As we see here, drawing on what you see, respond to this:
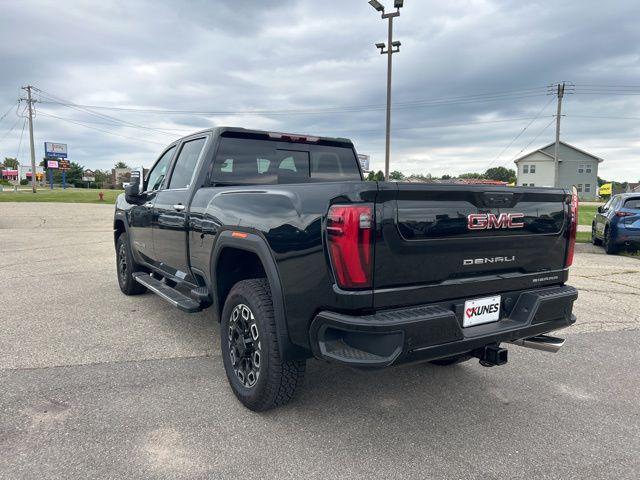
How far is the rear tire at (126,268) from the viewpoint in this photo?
5.91 metres

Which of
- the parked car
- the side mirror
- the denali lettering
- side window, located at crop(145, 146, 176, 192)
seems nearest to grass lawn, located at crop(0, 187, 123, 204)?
side window, located at crop(145, 146, 176, 192)

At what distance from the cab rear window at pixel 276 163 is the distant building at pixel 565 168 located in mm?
65422

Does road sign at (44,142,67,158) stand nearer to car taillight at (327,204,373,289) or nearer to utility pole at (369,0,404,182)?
utility pole at (369,0,404,182)

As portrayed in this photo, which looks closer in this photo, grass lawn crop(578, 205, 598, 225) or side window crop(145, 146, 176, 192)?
side window crop(145, 146, 176, 192)

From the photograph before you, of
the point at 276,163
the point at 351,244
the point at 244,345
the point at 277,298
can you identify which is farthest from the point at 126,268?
the point at 351,244

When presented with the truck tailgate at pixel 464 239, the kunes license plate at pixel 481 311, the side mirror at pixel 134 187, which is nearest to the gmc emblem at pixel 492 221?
the truck tailgate at pixel 464 239

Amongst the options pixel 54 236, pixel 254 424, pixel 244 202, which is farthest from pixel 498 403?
pixel 54 236

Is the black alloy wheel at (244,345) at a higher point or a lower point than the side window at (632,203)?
lower

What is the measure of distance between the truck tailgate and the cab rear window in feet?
7.14

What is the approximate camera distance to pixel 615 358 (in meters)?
4.18

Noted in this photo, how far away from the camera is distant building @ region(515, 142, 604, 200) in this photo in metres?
64.1

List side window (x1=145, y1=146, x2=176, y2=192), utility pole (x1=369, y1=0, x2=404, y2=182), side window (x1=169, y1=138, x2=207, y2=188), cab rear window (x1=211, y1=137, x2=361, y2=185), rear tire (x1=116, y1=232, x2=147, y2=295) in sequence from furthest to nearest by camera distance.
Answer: utility pole (x1=369, y1=0, x2=404, y2=182) → rear tire (x1=116, y1=232, x2=147, y2=295) → side window (x1=145, y1=146, x2=176, y2=192) → side window (x1=169, y1=138, x2=207, y2=188) → cab rear window (x1=211, y1=137, x2=361, y2=185)

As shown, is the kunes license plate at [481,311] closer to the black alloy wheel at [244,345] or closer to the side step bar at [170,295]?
the black alloy wheel at [244,345]

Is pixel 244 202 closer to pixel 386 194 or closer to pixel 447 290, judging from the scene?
pixel 386 194
